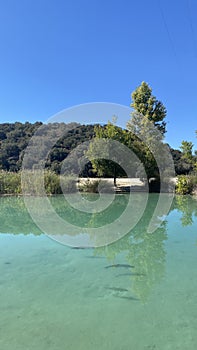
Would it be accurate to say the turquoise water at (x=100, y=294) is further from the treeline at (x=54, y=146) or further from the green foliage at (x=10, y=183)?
the treeline at (x=54, y=146)

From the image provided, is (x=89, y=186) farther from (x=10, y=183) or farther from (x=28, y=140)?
(x=28, y=140)

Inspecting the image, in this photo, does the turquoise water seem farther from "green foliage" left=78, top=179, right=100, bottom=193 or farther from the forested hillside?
the forested hillside

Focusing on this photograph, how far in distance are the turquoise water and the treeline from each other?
10901mm

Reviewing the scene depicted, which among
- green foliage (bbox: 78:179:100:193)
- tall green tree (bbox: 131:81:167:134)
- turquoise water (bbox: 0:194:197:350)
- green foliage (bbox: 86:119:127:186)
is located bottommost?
turquoise water (bbox: 0:194:197:350)

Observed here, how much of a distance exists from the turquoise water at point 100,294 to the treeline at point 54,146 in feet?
35.8

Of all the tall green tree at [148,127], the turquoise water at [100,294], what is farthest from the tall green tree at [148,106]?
the turquoise water at [100,294]

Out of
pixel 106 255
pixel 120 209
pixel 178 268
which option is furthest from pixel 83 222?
pixel 178 268

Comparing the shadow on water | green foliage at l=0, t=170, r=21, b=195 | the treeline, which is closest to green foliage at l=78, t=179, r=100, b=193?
the treeline

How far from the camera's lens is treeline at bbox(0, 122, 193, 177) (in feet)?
68.0

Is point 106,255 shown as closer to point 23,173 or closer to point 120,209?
point 120,209

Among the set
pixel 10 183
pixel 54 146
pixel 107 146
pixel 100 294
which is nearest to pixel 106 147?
pixel 107 146

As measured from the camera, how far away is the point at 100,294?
354cm

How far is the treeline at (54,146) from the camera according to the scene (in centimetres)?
2072

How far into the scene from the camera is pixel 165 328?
2713mm
